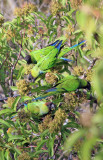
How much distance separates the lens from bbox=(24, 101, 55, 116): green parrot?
1332 millimetres

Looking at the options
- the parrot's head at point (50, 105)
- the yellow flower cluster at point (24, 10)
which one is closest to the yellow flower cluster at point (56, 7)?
the yellow flower cluster at point (24, 10)

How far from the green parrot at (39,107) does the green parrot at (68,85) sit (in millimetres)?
53

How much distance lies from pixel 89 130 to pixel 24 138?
117 centimetres

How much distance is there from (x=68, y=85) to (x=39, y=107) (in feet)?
0.85

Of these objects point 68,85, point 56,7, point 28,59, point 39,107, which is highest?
point 56,7

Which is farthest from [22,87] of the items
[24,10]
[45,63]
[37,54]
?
[24,10]

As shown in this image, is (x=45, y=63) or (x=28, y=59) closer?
(x=45, y=63)

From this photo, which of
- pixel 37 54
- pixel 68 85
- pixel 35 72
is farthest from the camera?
pixel 37 54

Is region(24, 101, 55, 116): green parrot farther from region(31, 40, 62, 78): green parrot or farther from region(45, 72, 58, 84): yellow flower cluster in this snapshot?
region(31, 40, 62, 78): green parrot

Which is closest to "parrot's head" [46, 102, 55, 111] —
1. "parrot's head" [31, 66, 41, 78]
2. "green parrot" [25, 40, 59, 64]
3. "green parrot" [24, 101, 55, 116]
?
"green parrot" [24, 101, 55, 116]

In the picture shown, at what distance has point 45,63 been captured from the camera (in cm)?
159

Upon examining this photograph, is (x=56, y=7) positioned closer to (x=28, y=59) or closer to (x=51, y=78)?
(x=28, y=59)

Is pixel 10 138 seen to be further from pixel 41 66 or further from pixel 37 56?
pixel 37 56

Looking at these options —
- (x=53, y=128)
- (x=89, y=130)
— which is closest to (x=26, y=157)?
(x=53, y=128)
